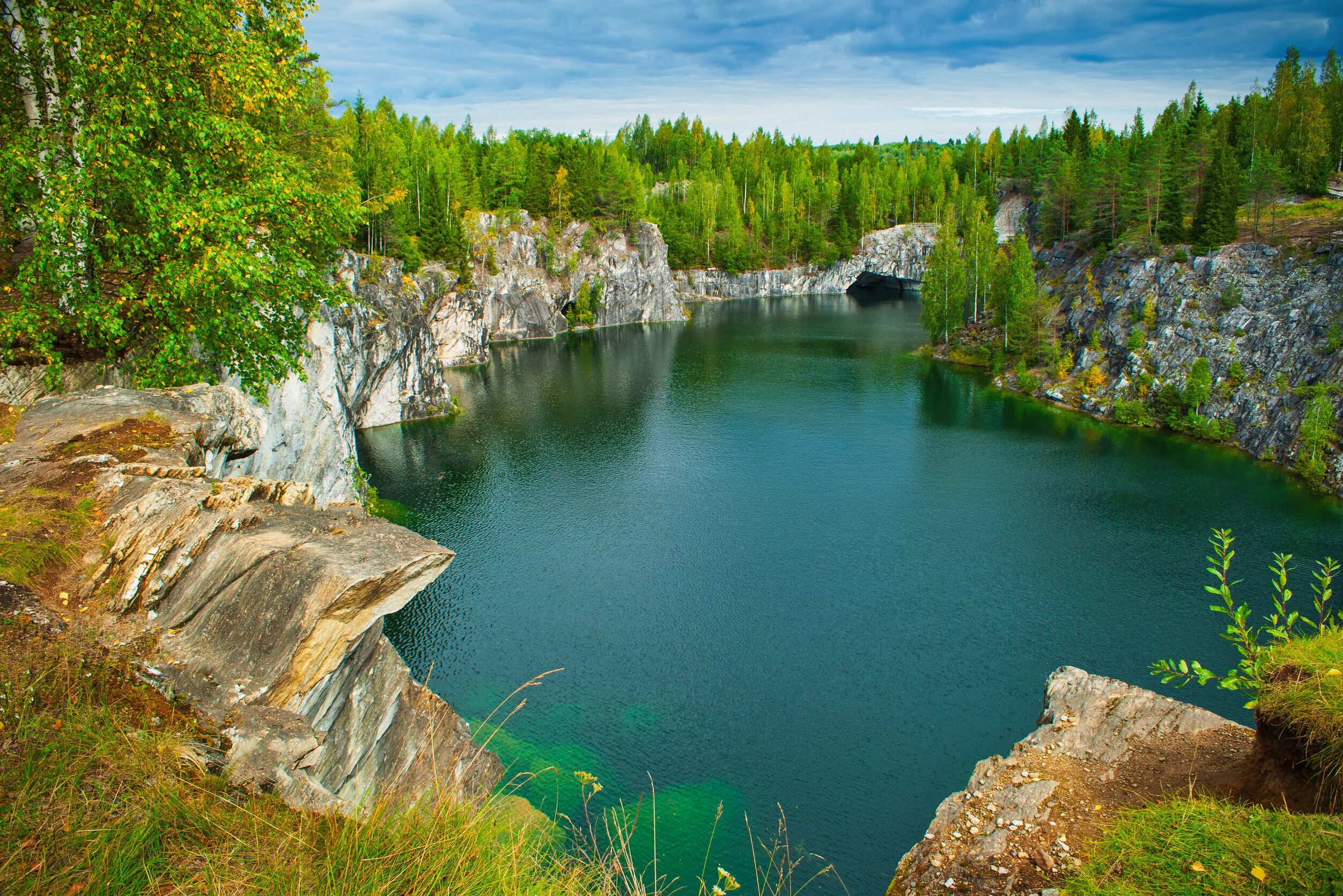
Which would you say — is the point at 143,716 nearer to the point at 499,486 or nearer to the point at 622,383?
the point at 499,486

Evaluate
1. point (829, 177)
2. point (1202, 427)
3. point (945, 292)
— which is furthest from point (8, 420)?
point (829, 177)

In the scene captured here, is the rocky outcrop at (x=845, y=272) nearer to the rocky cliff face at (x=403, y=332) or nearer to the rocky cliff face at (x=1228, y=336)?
the rocky cliff face at (x=403, y=332)

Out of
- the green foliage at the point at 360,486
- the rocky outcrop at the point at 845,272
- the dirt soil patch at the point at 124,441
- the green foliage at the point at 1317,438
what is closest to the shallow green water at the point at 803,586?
the green foliage at the point at 1317,438

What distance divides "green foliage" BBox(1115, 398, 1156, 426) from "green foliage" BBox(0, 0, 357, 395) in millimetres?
50201

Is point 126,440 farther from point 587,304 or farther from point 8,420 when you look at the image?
point 587,304

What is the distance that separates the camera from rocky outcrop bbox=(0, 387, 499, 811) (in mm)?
7699

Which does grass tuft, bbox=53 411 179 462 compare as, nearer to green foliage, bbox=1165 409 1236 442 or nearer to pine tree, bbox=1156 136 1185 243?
green foliage, bbox=1165 409 1236 442

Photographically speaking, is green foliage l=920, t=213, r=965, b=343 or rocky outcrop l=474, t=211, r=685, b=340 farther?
rocky outcrop l=474, t=211, r=685, b=340

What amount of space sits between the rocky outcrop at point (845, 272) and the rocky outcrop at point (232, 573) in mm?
115297

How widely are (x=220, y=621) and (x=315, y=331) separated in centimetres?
2463

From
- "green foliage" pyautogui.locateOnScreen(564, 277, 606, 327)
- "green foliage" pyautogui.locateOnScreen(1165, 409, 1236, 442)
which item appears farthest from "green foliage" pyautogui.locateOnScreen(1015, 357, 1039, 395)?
"green foliage" pyautogui.locateOnScreen(564, 277, 606, 327)

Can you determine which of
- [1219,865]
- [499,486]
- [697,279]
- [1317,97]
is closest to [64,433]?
[1219,865]

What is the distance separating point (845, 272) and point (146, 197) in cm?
12850

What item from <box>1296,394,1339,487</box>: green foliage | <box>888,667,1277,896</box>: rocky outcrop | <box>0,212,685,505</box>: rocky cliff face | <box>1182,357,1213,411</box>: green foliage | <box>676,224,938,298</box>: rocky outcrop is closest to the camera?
<box>888,667,1277,896</box>: rocky outcrop
